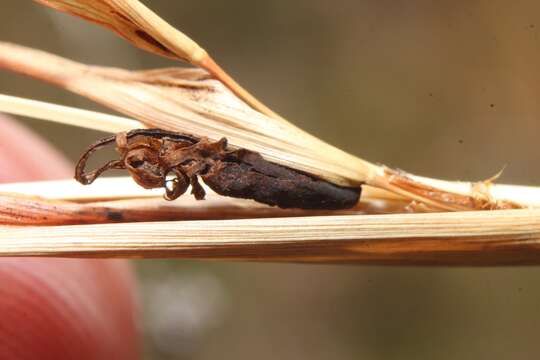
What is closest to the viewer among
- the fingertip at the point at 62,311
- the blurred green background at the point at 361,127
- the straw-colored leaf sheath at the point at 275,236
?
the straw-colored leaf sheath at the point at 275,236

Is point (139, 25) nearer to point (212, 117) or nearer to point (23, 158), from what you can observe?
point (212, 117)

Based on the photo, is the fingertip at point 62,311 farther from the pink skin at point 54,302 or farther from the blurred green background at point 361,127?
the blurred green background at point 361,127

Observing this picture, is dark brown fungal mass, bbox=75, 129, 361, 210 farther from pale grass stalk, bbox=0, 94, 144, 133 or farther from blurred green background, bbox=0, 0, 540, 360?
blurred green background, bbox=0, 0, 540, 360

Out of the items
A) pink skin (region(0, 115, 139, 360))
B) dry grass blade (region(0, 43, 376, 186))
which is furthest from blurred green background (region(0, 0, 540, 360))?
dry grass blade (region(0, 43, 376, 186))

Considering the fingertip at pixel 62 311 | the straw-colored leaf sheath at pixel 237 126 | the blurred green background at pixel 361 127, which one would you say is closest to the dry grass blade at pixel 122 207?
the straw-colored leaf sheath at pixel 237 126

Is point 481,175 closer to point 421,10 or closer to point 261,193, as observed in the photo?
point 421,10

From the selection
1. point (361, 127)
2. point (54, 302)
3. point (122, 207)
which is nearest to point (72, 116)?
point (122, 207)

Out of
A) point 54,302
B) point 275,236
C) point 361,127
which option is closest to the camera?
point 275,236
